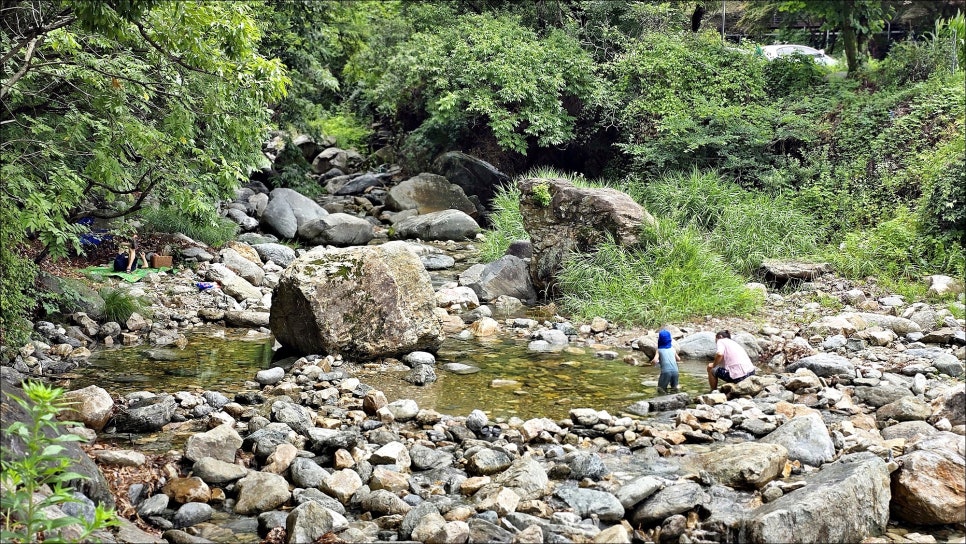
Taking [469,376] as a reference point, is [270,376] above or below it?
below

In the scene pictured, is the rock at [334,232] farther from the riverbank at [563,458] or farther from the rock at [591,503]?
the rock at [591,503]

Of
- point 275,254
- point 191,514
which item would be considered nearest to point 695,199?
point 275,254

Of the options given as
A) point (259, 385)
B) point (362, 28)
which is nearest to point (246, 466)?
point (259, 385)

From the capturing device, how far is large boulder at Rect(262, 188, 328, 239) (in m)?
18.2

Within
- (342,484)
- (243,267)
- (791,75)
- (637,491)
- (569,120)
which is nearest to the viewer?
(637,491)

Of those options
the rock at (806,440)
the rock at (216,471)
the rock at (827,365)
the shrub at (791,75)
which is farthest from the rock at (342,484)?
the shrub at (791,75)

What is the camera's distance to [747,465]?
5590 mm

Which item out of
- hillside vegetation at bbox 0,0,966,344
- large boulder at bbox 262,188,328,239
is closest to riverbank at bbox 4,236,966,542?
hillside vegetation at bbox 0,0,966,344

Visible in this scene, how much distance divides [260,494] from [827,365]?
18.8 feet

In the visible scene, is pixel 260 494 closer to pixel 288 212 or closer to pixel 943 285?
pixel 943 285

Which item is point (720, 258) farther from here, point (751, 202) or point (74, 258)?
point (74, 258)

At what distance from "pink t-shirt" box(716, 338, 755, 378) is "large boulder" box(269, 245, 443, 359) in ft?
11.2

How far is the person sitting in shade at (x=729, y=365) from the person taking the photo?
812cm

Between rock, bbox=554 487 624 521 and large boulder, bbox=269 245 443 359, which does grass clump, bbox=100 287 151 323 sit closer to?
large boulder, bbox=269 245 443 359
